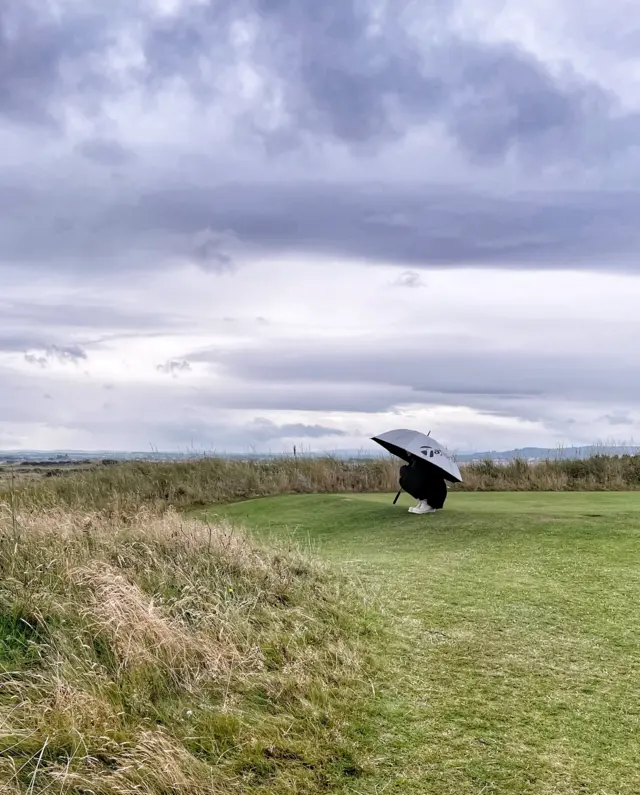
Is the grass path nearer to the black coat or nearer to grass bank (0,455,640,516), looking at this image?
the black coat

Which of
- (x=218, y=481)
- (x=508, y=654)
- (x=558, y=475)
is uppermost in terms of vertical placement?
(x=558, y=475)

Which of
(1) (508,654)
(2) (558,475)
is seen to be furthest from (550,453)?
(1) (508,654)

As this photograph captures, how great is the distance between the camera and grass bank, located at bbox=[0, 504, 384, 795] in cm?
377

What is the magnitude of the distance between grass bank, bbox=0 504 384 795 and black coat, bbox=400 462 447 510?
5.01 m

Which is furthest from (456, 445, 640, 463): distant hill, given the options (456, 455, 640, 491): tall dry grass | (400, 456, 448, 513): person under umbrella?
(400, 456, 448, 513): person under umbrella

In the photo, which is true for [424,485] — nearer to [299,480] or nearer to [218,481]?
[299,480]

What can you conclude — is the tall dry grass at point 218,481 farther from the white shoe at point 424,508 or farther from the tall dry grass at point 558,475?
the white shoe at point 424,508

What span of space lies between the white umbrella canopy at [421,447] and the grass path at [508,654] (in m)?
0.88

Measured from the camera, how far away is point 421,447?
38.2 feet

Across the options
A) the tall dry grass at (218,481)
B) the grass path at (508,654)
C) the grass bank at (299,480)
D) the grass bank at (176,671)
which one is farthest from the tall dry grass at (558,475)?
the grass bank at (176,671)

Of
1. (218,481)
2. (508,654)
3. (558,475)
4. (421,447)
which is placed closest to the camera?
(508,654)

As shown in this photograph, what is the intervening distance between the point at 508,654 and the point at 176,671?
240 centimetres

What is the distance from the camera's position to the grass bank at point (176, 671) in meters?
3.77

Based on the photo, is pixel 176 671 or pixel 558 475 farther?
pixel 558 475
